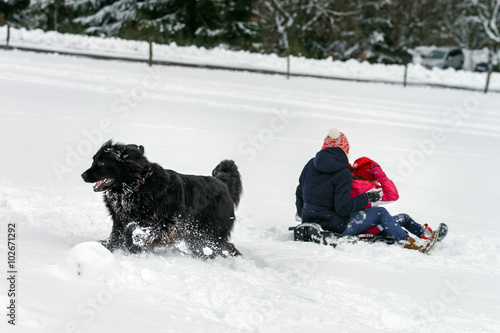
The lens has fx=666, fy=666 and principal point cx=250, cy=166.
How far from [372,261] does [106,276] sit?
2.71 meters

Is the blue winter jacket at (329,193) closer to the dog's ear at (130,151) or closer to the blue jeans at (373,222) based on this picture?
the blue jeans at (373,222)

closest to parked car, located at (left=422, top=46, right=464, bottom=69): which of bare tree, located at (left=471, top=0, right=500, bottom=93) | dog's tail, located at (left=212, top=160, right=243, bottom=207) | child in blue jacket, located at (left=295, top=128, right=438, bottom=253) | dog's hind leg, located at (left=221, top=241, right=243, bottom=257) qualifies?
bare tree, located at (left=471, top=0, right=500, bottom=93)

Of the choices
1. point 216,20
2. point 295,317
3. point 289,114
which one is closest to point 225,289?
point 295,317

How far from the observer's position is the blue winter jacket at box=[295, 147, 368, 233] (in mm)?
6387

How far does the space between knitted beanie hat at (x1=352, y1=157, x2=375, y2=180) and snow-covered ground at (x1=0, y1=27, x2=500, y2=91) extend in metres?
18.1

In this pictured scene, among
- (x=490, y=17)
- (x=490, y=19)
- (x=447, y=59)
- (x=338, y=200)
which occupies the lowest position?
(x=338, y=200)

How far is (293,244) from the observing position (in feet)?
20.9

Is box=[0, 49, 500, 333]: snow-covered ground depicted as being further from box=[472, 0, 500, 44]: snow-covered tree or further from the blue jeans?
box=[472, 0, 500, 44]: snow-covered tree

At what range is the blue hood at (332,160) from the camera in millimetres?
6359

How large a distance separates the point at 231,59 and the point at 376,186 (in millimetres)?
21298

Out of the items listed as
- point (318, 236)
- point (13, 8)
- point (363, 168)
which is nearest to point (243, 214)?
point (318, 236)

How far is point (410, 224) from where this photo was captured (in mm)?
7012

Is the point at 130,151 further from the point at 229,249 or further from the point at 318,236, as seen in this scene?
the point at 318,236

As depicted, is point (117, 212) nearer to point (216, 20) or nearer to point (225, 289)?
point (225, 289)
